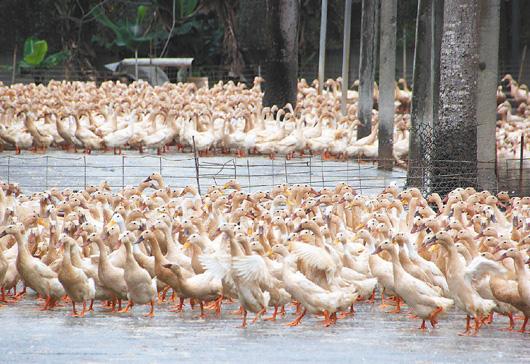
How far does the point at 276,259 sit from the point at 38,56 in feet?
88.7

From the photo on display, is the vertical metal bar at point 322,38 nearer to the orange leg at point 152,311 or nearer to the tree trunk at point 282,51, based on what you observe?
the tree trunk at point 282,51

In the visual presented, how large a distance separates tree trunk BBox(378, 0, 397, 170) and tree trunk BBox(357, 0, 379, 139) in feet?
7.69

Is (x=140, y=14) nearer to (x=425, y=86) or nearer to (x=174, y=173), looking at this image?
(x=174, y=173)

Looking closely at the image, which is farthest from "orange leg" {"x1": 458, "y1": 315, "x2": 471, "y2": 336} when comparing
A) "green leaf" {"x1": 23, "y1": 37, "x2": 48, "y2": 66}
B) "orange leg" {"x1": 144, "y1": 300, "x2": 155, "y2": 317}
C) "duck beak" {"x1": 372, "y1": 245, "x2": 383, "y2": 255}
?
"green leaf" {"x1": 23, "y1": 37, "x2": 48, "y2": 66}

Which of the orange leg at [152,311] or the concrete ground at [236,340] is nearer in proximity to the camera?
the concrete ground at [236,340]

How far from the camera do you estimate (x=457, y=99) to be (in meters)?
16.1

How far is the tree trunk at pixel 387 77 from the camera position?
20.6 meters

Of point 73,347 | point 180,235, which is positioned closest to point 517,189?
point 180,235

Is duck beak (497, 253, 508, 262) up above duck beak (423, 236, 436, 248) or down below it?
below

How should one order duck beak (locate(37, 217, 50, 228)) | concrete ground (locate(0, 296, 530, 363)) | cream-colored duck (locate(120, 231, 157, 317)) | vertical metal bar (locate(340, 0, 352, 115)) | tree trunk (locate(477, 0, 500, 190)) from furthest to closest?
vertical metal bar (locate(340, 0, 352, 115)) → tree trunk (locate(477, 0, 500, 190)) → duck beak (locate(37, 217, 50, 228)) → cream-colored duck (locate(120, 231, 157, 317)) → concrete ground (locate(0, 296, 530, 363))

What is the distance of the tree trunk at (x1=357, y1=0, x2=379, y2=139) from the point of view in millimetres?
23281

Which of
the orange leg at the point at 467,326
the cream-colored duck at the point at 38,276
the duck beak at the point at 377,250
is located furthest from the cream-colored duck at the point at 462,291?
the cream-colored duck at the point at 38,276

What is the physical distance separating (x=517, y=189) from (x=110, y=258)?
8154 mm

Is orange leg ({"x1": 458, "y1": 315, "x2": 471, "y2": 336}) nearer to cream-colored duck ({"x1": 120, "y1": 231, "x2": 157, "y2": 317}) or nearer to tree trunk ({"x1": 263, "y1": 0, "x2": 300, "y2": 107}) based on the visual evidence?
cream-colored duck ({"x1": 120, "y1": 231, "x2": 157, "y2": 317})
